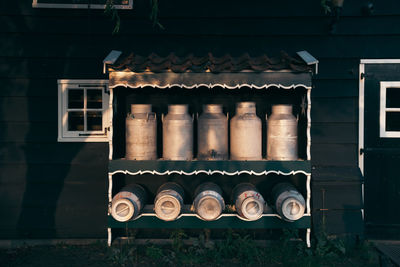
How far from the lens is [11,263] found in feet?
13.4

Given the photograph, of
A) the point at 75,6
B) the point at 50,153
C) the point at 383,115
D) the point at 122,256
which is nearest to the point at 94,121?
the point at 50,153

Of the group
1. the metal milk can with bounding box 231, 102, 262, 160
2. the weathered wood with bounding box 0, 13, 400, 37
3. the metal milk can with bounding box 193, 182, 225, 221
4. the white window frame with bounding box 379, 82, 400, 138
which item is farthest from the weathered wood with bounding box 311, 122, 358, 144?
the metal milk can with bounding box 193, 182, 225, 221

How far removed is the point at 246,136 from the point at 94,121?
6.58 feet

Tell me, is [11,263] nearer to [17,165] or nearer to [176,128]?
[17,165]

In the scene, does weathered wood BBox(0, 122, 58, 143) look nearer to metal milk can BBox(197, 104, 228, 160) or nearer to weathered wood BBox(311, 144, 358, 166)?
metal milk can BBox(197, 104, 228, 160)

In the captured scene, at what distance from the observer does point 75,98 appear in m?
4.64

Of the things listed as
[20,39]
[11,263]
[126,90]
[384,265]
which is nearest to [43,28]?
[20,39]

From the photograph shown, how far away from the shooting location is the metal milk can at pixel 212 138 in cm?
397

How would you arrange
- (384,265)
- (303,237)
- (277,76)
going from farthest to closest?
1. (303,237)
2. (277,76)
3. (384,265)

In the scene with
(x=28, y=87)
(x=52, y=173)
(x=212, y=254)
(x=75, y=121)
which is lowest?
(x=212, y=254)

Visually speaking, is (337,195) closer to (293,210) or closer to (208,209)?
(293,210)

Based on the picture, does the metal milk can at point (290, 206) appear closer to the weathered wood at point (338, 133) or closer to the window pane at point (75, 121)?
the weathered wood at point (338, 133)

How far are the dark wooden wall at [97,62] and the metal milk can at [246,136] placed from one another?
3.19ft

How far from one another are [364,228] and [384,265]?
1.21 metres
